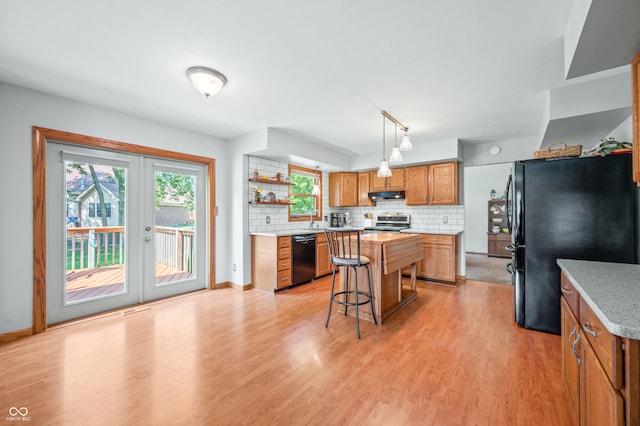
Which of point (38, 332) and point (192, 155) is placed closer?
point (38, 332)

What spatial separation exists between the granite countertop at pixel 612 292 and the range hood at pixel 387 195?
357 centimetres

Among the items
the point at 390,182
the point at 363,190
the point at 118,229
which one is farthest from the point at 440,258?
the point at 118,229

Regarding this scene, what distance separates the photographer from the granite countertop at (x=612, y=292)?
854mm

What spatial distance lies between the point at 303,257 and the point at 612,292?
375 cm

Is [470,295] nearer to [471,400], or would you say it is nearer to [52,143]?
[471,400]

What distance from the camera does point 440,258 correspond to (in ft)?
15.3

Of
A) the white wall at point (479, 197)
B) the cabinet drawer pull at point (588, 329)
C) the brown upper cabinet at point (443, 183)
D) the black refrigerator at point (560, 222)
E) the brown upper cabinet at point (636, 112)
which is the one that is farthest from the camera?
the white wall at point (479, 197)

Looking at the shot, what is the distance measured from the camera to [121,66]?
7.55 feet

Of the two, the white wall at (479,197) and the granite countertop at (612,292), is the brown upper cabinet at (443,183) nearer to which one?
the granite countertop at (612,292)

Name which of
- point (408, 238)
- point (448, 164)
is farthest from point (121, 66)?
point (448, 164)

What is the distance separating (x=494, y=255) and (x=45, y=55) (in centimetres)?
939

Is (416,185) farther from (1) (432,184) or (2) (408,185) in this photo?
(1) (432,184)

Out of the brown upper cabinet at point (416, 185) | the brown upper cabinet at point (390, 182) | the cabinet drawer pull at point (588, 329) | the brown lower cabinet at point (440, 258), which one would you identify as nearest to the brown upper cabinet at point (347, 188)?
the brown upper cabinet at point (390, 182)

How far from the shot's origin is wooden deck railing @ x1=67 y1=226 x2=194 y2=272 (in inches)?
124
